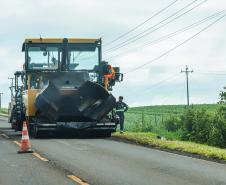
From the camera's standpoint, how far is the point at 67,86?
862 inches

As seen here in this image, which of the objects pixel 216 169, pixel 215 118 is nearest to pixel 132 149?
pixel 216 169

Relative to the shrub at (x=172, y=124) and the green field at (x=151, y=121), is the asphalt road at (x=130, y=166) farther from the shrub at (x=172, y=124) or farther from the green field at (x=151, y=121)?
the shrub at (x=172, y=124)

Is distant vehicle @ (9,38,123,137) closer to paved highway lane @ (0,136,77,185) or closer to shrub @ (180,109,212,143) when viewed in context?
shrub @ (180,109,212,143)

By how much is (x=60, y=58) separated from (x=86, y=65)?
1.08m

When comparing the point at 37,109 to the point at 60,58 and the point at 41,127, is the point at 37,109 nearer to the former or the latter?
the point at 41,127

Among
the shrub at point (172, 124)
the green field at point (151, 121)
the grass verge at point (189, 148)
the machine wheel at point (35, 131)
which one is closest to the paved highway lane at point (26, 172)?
the grass verge at point (189, 148)

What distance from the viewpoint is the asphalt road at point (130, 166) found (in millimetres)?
10170

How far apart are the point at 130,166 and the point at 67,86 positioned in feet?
32.8

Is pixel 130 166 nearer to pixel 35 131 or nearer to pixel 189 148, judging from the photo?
pixel 189 148

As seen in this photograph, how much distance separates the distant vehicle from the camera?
21.5 meters

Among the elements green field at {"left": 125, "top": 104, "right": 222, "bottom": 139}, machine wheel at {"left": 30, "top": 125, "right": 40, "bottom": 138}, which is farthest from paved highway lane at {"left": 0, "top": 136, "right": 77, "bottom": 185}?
green field at {"left": 125, "top": 104, "right": 222, "bottom": 139}

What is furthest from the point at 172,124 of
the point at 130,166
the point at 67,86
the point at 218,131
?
the point at 130,166

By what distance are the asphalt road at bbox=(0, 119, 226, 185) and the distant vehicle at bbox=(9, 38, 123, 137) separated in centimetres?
423

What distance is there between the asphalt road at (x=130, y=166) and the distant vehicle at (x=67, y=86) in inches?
166
